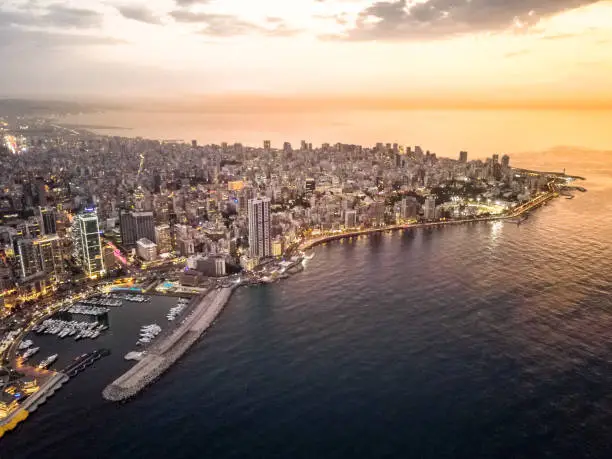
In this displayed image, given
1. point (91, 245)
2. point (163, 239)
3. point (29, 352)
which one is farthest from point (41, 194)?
point (29, 352)

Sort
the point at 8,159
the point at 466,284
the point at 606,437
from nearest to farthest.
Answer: the point at 606,437
the point at 466,284
the point at 8,159

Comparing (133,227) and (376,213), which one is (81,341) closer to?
(133,227)

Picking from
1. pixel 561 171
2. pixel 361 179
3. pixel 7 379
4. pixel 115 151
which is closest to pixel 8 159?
pixel 115 151

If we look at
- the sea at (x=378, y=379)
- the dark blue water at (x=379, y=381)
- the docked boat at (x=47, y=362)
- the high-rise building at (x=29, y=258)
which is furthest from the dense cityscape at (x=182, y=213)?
the dark blue water at (x=379, y=381)

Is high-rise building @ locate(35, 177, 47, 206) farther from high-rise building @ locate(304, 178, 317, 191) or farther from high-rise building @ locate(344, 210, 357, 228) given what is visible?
high-rise building @ locate(344, 210, 357, 228)

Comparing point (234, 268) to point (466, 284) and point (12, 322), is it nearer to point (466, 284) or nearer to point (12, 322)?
point (12, 322)

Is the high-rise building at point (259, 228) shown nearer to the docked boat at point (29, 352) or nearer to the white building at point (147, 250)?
the white building at point (147, 250)
